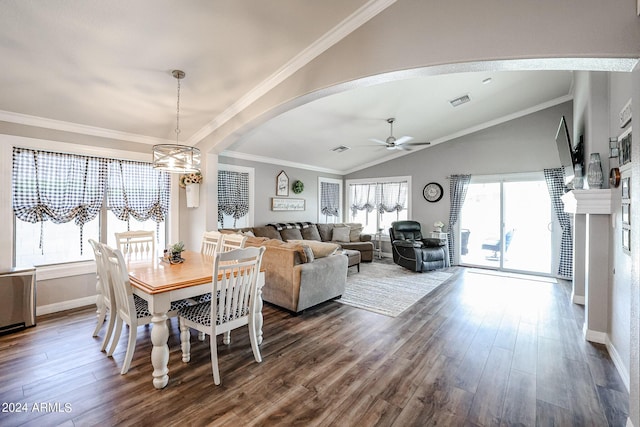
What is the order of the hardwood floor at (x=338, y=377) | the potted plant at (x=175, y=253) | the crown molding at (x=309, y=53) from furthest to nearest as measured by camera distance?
the potted plant at (x=175, y=253)
the crown molding at (x=309, y=53)
the hardwood floor at (x=338, y=377)

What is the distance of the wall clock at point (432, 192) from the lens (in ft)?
22.5

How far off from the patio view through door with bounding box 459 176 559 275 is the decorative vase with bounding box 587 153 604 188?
3068mm

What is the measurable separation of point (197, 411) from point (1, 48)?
3374mm

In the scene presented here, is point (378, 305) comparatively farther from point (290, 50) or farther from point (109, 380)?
point (290, 50)

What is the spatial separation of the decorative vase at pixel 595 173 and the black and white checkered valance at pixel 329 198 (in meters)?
5.72

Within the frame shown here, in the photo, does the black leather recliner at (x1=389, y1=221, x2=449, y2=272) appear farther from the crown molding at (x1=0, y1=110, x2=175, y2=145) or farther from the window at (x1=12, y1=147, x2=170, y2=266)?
the crown molding at (x1=0, y1=110, x2=175, y2=145)

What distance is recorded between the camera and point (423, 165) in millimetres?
7105

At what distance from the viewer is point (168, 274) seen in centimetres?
246

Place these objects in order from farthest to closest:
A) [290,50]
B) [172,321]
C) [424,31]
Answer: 1. [172,321]
2. [290,50]
3. [424,31]

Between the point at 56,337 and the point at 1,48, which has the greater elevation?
the point at 1,48

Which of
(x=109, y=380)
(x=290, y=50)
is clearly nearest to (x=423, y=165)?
(x=290, y=50)

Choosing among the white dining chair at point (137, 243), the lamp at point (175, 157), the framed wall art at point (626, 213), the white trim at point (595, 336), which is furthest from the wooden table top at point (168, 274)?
the white trim at point (595, 336)

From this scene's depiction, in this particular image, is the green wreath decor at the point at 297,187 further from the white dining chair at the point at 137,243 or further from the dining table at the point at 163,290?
the dining table at the point at 163,290

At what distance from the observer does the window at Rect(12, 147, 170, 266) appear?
133 inches
